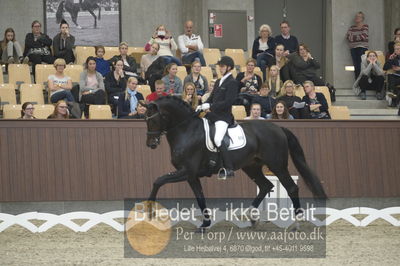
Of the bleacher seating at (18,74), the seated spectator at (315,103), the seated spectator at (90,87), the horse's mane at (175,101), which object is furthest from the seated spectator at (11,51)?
the horse's mane at (175,101)

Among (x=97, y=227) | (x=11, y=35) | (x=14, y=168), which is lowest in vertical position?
(x=97, y=227)

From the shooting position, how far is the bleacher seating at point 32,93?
1348cm

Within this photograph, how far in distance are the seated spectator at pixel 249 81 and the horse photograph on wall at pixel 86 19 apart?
4.52 metres

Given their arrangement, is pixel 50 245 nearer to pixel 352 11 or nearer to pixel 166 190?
pixel 166 190

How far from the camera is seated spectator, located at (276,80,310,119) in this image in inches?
506

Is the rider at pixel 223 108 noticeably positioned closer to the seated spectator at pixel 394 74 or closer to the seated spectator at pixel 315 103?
the seated spectator at pixel 315 103

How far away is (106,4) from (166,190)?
7.01 meters

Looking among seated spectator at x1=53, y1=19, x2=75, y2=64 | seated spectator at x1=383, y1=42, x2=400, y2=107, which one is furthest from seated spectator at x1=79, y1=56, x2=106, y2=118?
seated spectator at x1=383, y1=42, x2=400, y2=107

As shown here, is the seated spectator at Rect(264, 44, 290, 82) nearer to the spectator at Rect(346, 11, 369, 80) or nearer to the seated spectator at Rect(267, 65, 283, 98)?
the seated spectator at Rect(267, 65, 283, 98)

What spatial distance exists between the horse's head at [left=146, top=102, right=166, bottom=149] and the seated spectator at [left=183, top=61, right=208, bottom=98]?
12.4 ft

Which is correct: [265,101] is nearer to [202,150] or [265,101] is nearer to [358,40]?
[202,150]

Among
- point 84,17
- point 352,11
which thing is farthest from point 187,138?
point 352,11

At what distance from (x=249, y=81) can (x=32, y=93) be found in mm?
3612

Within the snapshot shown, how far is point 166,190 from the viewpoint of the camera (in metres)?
11.6
